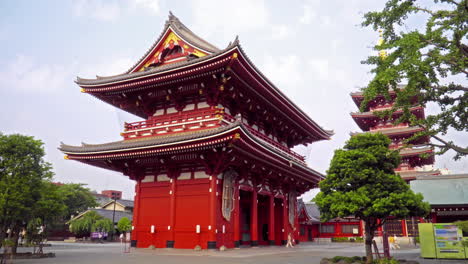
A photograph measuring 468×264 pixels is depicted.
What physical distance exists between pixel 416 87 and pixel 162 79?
51.3ft

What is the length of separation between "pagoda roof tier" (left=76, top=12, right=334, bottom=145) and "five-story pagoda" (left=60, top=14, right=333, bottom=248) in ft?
0.23

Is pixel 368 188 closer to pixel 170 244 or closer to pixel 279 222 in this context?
pixel 170 244

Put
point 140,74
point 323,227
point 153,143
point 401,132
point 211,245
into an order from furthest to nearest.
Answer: point 323,227 → point 401,132 → point 140,74 → point 153,143 → point 211,245

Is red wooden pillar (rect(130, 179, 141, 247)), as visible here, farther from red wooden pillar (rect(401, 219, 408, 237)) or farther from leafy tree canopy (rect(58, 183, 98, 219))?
leafy tree canopy (rect(58, 183, 98, 219))

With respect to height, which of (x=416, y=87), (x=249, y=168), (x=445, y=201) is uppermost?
(x=416, y=87)

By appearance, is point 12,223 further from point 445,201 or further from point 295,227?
point 445,201

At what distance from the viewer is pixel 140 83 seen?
82.6 ft

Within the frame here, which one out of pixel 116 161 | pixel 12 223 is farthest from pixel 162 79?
pixel 12 223

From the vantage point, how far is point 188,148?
21781 millimetres

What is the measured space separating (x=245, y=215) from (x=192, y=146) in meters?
11.3

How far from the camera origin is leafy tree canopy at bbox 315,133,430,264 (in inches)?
→ 626

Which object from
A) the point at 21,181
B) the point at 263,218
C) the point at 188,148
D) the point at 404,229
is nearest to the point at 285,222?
the point at 263,218

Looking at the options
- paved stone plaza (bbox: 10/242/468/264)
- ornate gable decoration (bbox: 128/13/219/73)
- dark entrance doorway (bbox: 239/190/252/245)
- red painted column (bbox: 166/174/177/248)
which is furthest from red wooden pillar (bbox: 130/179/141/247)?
ornate gable decoration (bbox: 128/13/219/73)

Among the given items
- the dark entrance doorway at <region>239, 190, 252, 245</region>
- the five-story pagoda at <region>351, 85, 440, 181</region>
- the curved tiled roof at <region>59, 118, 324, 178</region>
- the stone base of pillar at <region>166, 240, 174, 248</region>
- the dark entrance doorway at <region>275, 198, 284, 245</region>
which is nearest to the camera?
the curved tiled roof at <region>59, 118, 324, 178</region>
